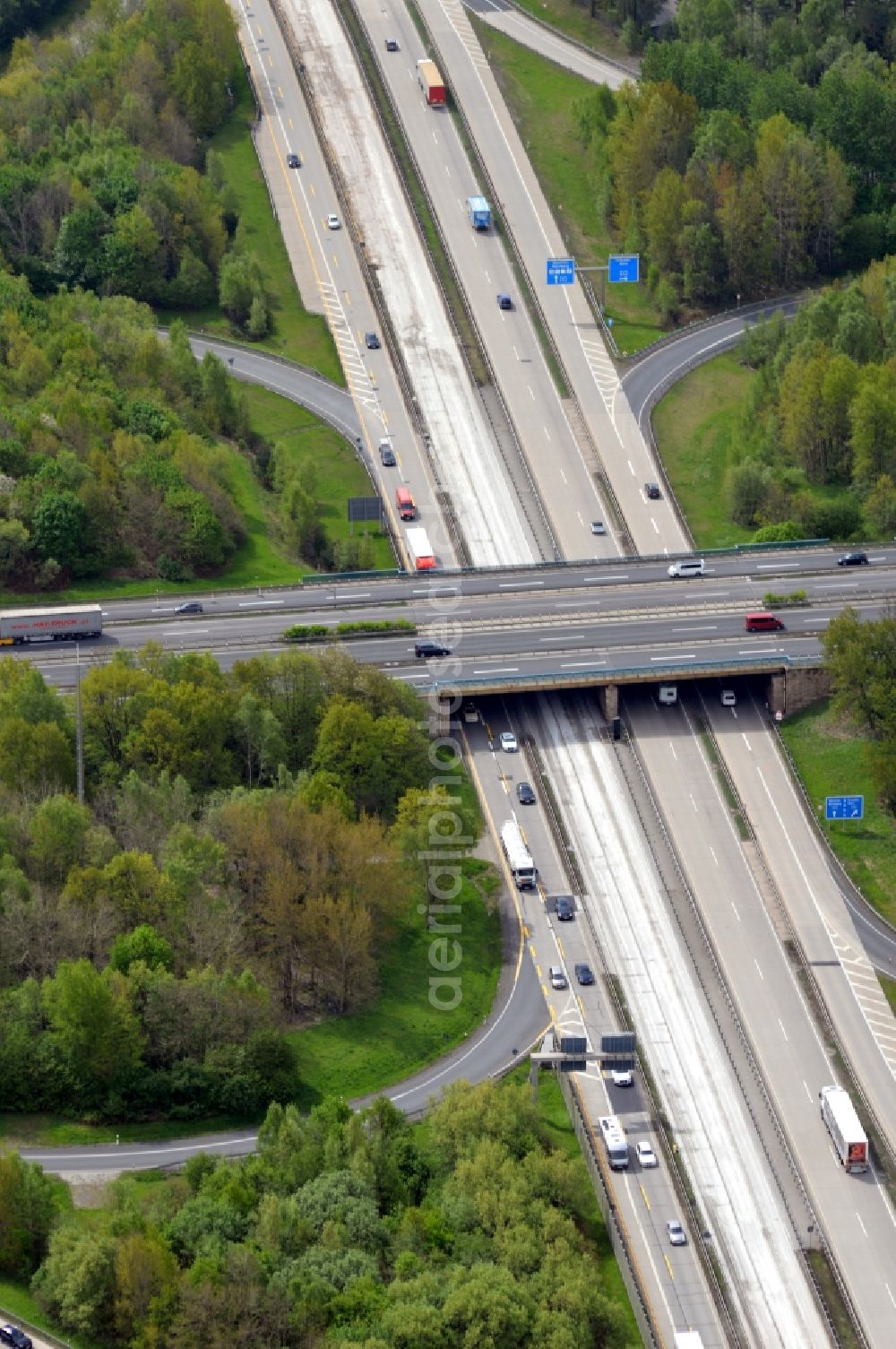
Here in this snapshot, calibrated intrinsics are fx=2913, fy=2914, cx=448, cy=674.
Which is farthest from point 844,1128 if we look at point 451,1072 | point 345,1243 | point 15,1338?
point 15,1338

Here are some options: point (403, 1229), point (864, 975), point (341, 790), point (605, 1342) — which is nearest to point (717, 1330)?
point (605, 1342)

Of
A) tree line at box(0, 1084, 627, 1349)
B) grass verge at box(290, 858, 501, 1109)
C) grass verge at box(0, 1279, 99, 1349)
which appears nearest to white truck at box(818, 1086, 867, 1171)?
tree line at box(0, 1084, 627, 1349)

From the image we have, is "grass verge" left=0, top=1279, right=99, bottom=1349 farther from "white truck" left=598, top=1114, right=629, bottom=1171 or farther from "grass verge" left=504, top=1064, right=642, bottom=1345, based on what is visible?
"white truck" left=598, top=1114, right=629, bottom=1171

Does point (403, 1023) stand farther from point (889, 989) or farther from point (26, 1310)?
point (26, 1310)

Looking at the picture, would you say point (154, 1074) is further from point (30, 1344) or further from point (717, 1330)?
point (717, 1330)

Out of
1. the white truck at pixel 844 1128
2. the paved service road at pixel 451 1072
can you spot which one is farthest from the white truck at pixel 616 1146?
the white truck at pixel 844 1128

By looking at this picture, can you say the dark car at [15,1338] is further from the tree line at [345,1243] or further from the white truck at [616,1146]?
the white truck at [616,1146]
